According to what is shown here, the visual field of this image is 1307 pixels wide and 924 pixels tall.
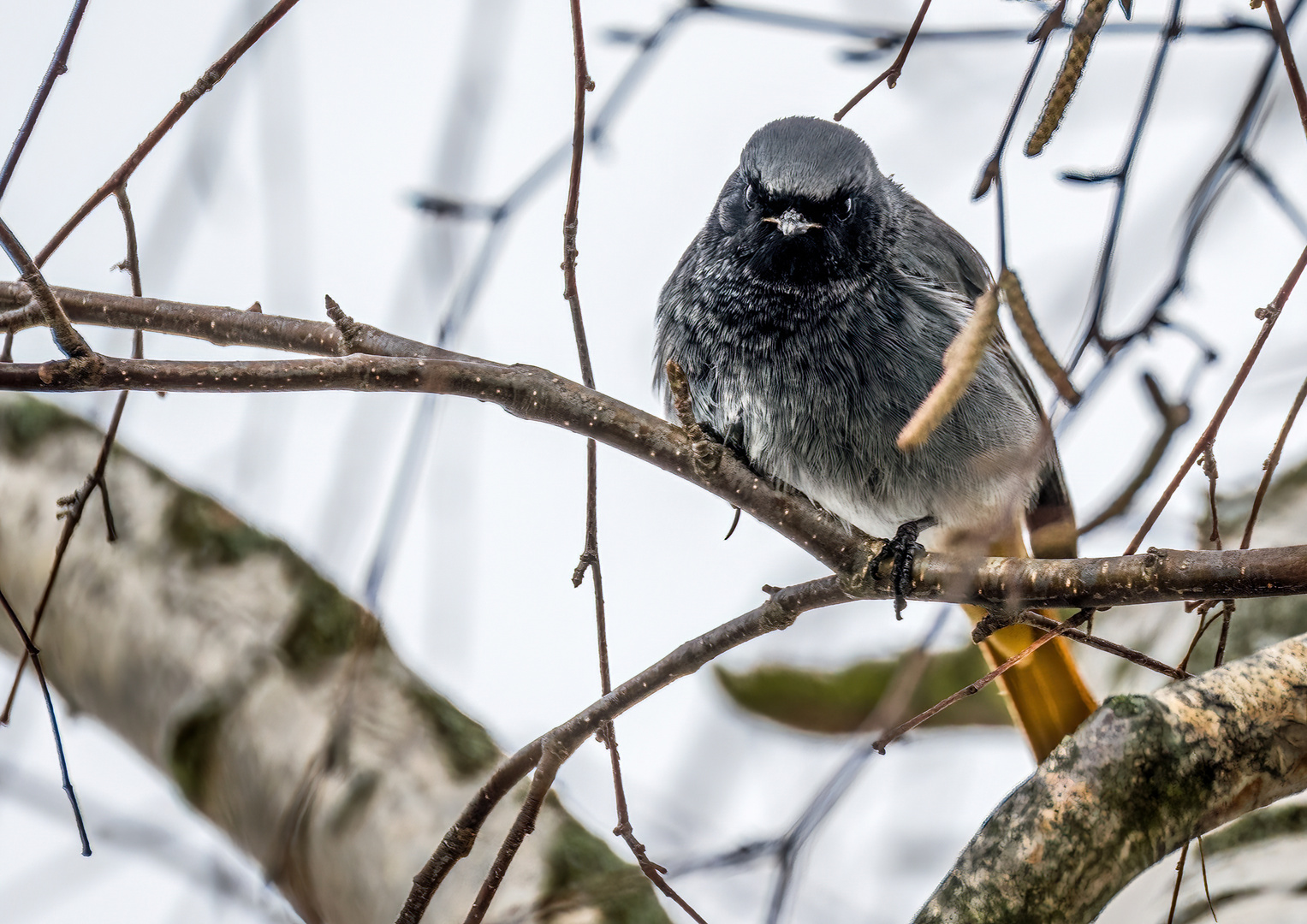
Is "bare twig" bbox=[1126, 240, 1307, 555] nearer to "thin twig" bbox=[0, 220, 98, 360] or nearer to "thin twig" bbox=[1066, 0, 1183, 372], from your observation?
"thin twig" bbox=[1066, 0, 1183, 372]

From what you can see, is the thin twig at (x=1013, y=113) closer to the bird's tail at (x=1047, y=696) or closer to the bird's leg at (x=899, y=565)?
the bird's leg at (x=899, y=565)

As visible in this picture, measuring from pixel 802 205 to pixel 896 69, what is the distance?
4.07ft

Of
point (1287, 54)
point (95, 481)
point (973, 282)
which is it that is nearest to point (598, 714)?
point (95, 481)

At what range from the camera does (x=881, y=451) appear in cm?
272

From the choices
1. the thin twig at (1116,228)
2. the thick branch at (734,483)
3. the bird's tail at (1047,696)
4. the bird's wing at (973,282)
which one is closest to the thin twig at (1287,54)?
the thin twig at (1116,228)

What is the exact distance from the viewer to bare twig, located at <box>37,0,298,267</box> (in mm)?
1479

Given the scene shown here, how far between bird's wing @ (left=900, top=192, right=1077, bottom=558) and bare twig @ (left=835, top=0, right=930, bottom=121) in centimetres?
124

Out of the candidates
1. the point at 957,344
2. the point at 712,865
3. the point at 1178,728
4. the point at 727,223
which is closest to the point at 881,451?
the point at 727,223

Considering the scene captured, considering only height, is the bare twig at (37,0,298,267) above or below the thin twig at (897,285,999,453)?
above

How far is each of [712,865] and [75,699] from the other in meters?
Answer: 2.54

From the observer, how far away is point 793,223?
9.04 feet

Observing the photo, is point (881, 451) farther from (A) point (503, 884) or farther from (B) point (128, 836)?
(B) point (128, 836)

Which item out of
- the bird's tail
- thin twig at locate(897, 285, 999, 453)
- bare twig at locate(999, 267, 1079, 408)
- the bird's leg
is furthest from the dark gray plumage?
bare twig at locate(999, 267, 1079, 408)

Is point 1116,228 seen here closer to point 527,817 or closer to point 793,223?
point 527,817
